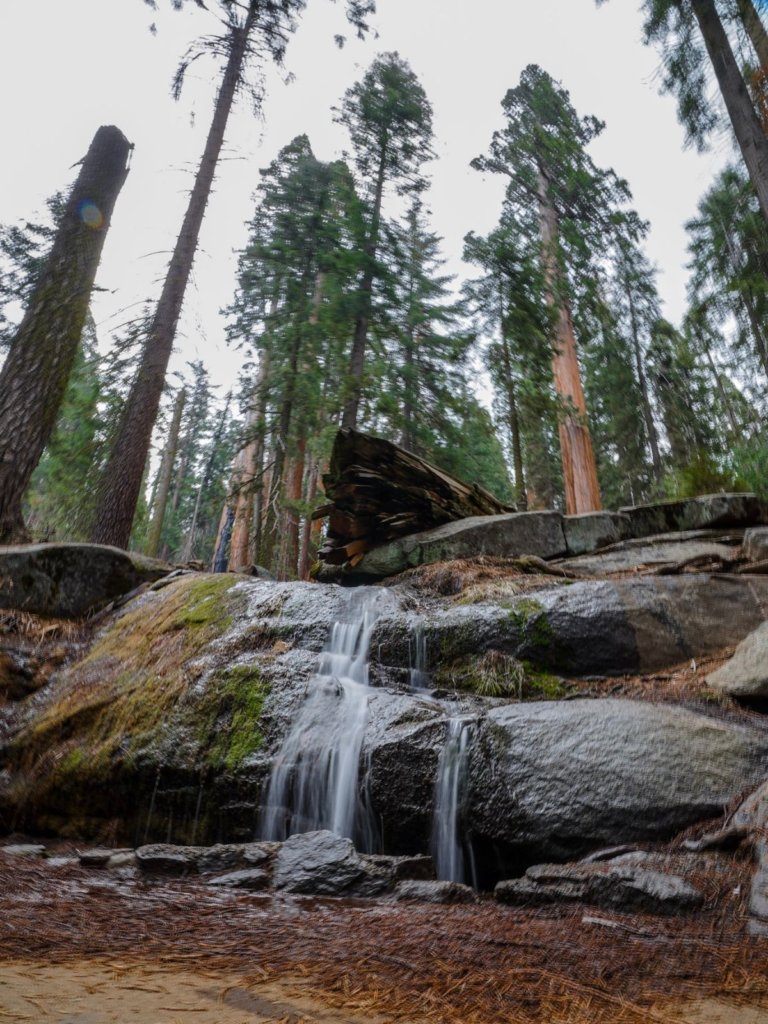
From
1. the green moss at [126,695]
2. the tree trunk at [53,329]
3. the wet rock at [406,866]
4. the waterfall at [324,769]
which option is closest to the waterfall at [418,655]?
the waterfall at [324,769]

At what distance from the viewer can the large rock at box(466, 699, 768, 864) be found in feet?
12.0

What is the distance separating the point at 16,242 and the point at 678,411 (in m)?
22.5

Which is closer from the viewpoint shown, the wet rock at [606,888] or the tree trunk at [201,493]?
the wet rock at [606,888]

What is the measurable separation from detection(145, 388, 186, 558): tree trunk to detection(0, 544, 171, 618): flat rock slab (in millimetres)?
16927

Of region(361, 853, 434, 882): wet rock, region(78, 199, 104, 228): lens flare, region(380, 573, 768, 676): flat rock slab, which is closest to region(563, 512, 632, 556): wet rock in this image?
region(380, 573, 768, 676): flat rock slab

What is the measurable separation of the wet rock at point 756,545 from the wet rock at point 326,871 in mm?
6087

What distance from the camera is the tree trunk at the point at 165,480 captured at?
81.3 ft

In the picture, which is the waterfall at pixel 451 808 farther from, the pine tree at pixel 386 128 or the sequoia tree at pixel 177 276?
the pine tree at pixel 386 128

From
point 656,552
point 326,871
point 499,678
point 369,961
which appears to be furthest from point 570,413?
point 369,961

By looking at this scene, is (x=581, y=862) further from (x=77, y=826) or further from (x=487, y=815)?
(x=77, y=826)

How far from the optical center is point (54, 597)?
767cm

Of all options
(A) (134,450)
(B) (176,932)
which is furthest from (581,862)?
(A) (134,450)

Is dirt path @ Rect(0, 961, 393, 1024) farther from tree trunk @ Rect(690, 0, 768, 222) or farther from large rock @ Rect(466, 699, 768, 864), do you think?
tree trunk @ Rect(690, 0, 768, 222)

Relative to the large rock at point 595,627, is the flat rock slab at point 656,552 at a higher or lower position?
higher
